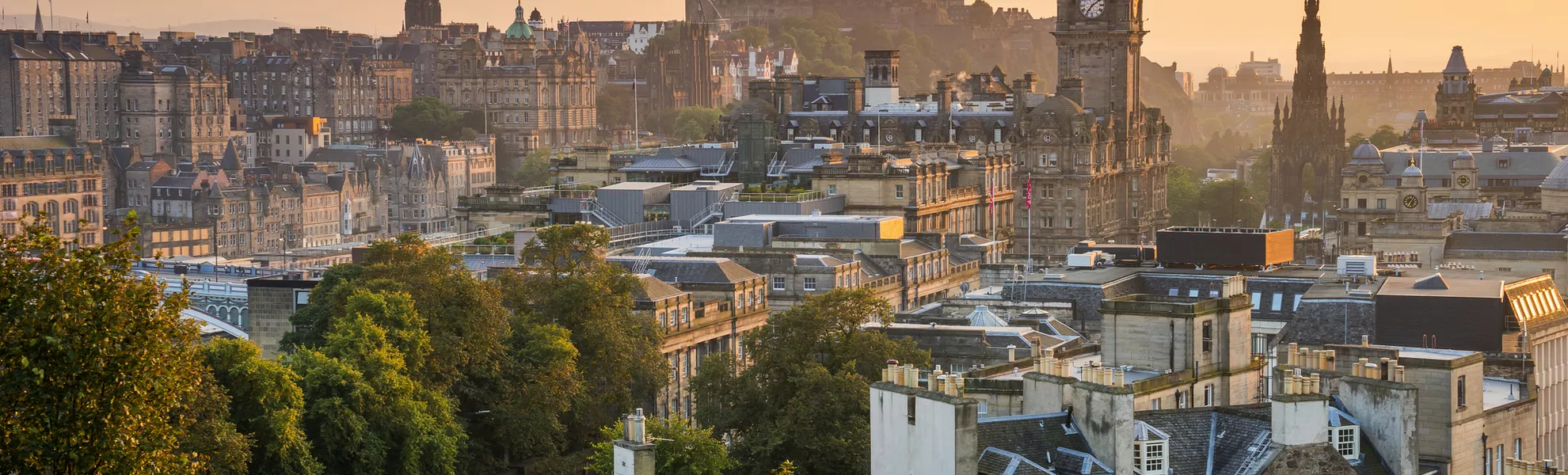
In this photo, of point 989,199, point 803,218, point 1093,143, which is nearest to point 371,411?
point 803,218

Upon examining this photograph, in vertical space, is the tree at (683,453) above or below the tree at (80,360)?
below

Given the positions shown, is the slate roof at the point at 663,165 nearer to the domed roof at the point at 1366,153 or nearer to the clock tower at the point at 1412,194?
the domed roof at the point at 1366,153

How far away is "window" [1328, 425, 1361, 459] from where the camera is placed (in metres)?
51.4

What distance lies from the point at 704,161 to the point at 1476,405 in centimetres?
9924

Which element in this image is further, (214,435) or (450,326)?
(450,326)

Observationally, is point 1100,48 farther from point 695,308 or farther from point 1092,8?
point 695,308

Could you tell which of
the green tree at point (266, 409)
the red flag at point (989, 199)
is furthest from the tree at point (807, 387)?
the red flag at point (989, 199)

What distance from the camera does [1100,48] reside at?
614 feet

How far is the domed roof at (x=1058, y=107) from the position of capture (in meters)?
175

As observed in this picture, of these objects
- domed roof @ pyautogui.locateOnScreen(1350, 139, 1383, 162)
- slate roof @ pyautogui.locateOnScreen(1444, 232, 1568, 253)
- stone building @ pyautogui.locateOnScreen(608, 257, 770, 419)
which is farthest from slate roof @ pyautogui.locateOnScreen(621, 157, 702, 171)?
slate roof @ pyautogui.locateOnScreen(1444, 232, 1568, 253)

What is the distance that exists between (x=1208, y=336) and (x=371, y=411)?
24.9m

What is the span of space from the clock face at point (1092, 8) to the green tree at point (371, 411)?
11803 centimetres

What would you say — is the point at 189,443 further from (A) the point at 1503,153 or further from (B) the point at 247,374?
(A) the point at 1503,153

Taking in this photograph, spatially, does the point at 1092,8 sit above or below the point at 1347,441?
above
